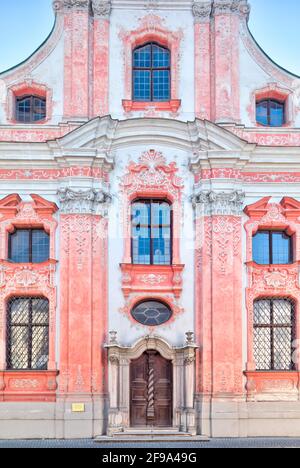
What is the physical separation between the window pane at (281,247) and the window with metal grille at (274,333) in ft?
3.97

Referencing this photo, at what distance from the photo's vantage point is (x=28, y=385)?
25203 millimetres

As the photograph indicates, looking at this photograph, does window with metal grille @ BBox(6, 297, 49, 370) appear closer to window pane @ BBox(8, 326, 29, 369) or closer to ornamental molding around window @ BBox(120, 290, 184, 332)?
window pane @ BBox(8, 326, 29, 369)

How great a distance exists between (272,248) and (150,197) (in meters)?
3.90

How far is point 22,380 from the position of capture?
992 inches

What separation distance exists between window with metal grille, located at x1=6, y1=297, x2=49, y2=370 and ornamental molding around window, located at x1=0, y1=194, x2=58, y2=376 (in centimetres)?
26

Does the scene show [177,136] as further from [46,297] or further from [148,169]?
[46,297]

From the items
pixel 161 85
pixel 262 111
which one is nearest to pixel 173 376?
pixel 262 111

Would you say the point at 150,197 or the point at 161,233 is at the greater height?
the point at 150,197

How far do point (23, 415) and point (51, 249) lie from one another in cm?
472

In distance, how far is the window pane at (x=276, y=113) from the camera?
2741 cm

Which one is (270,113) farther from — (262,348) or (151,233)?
(262,348)

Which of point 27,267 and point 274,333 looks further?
point 274,333

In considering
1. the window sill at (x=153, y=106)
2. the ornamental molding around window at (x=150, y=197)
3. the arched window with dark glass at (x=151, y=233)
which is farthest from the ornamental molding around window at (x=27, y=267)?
the window sill at (x=153, y=106)
